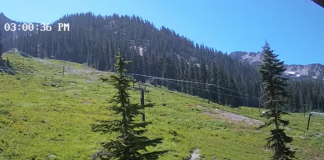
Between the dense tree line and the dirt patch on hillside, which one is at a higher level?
the dense tree line

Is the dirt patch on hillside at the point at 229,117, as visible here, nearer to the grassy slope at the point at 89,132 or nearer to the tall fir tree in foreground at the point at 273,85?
the grassy slope at the point at 89,132

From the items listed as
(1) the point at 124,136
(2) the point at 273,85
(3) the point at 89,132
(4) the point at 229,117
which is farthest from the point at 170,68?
(1) the point at 124,136

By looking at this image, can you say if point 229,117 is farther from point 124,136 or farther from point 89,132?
point 124,136

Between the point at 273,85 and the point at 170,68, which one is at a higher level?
the point at 170,68

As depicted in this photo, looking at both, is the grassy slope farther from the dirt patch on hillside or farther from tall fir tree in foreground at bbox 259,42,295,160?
tall fir tree in foreground at bbox 259,42,295,160

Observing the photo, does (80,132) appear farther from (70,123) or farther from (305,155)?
(305,155)

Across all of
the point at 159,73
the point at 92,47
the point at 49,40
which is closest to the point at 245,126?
the point at 159,73

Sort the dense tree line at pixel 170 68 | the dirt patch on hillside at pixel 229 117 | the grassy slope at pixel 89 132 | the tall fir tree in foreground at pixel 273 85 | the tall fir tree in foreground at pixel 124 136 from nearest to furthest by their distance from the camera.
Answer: the tall fir tree in foreground at pixel 124 136 < the tall fir tree in foreground at pixel 273 85 < the grassy slope at pixel 89 132 < the dirt patch on hillside at pixel 229 117 < the dense tree line at pixel 170 68

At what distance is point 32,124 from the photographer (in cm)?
3278

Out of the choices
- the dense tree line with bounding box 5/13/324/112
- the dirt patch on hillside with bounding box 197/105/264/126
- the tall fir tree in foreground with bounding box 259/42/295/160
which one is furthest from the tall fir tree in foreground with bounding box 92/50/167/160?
the dense tree line with bounding box 5/13/324/112

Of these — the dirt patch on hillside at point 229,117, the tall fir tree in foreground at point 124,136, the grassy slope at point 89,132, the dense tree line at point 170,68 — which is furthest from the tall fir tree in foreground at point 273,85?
the dense tree line at point 170,68

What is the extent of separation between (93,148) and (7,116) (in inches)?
556

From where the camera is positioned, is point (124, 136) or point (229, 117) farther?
point (229, 117)

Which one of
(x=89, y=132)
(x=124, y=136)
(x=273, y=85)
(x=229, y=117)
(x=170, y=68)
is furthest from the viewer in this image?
(x=170, y=68)
